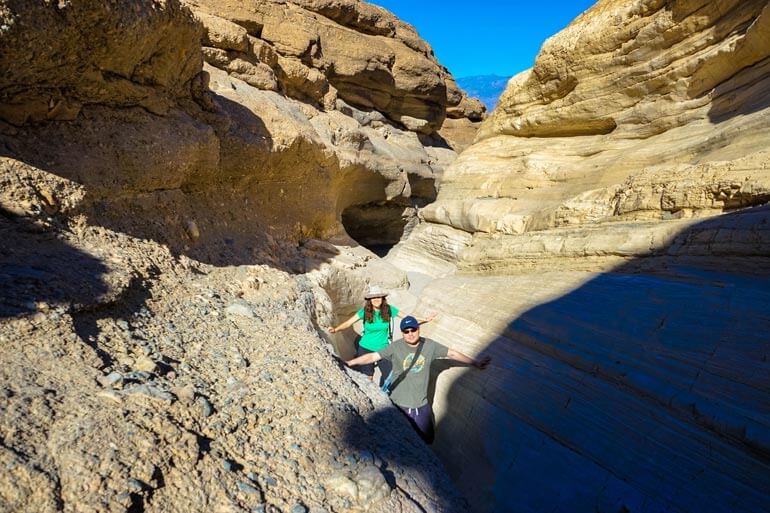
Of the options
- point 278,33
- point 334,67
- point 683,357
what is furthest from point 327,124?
point 683,357

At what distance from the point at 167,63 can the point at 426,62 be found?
35.0ft

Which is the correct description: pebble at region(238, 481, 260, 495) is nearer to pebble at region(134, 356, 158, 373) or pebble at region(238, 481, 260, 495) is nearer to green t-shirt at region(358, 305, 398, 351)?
pebble at region(134, 356, 158, 373)

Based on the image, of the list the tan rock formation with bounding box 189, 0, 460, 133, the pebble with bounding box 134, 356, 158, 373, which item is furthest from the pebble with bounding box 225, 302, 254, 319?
the tan rock formation with bounding box 189, 0, 460, 133

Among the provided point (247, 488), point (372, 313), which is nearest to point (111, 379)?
point (247, 488)

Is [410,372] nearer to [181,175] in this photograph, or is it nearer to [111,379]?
[111,379]

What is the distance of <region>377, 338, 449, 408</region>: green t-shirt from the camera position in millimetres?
3504

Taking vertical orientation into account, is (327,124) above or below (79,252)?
above

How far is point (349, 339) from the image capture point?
19.1ft

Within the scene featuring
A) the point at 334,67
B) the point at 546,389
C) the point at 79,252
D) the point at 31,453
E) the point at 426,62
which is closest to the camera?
the point at 31,453

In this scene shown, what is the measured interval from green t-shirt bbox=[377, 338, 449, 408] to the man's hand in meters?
0.52

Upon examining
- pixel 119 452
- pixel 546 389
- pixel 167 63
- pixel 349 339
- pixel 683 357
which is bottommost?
pixel 349 339

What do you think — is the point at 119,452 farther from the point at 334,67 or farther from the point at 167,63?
the point at 334,67

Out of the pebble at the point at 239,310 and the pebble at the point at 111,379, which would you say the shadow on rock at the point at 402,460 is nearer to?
the pebble at the point at 111,379

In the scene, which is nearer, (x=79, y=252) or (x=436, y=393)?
(x=79, y=252)
